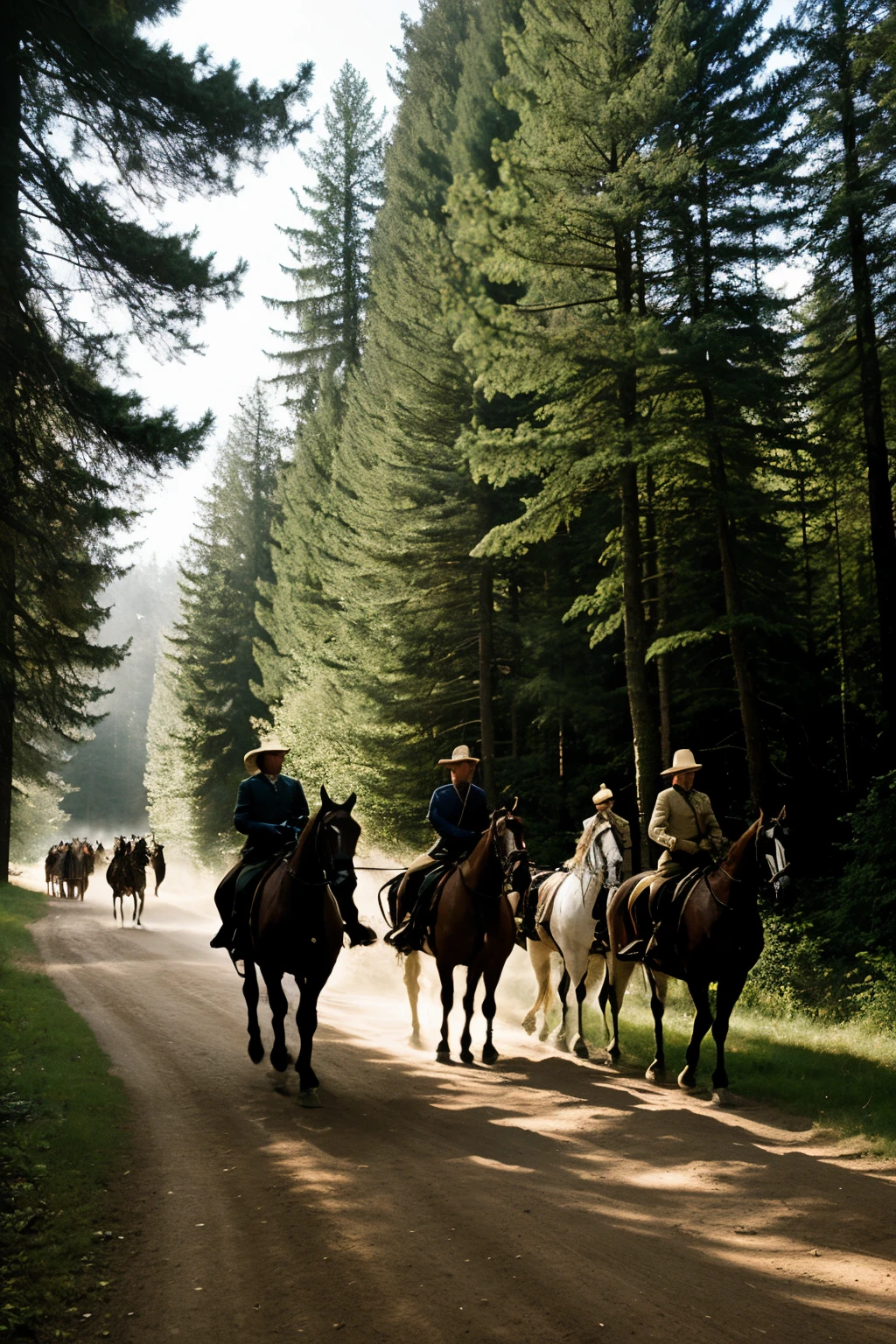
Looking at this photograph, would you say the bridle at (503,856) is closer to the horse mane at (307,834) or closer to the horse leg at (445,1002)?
the horse leg at (445,1002)

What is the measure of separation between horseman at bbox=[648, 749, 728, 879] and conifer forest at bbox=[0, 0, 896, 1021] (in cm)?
414

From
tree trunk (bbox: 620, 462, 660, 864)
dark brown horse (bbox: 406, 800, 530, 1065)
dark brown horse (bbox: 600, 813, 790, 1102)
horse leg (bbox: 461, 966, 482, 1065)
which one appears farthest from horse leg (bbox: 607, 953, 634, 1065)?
tree trunk (bbox: 620, 462, 660, 864)

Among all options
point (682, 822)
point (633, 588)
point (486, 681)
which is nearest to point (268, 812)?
point (682, 822)

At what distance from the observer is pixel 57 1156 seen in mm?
6441

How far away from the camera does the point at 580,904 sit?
10.7m

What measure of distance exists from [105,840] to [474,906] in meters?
91.0

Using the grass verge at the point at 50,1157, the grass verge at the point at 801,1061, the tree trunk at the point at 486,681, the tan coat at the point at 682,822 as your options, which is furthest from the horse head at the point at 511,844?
the tree trunk at the point at 486,681

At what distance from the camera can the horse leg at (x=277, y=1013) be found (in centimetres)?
844

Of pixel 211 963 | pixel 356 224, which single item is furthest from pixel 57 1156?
pixel 356 224

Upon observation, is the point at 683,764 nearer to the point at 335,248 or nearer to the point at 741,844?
the point at 741,844

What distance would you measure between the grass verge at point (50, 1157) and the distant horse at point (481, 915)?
11.1 ft

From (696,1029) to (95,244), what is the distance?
12401 mm

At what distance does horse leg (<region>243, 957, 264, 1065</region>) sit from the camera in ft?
30.6

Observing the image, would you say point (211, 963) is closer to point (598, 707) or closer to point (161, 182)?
point (598, 707)
